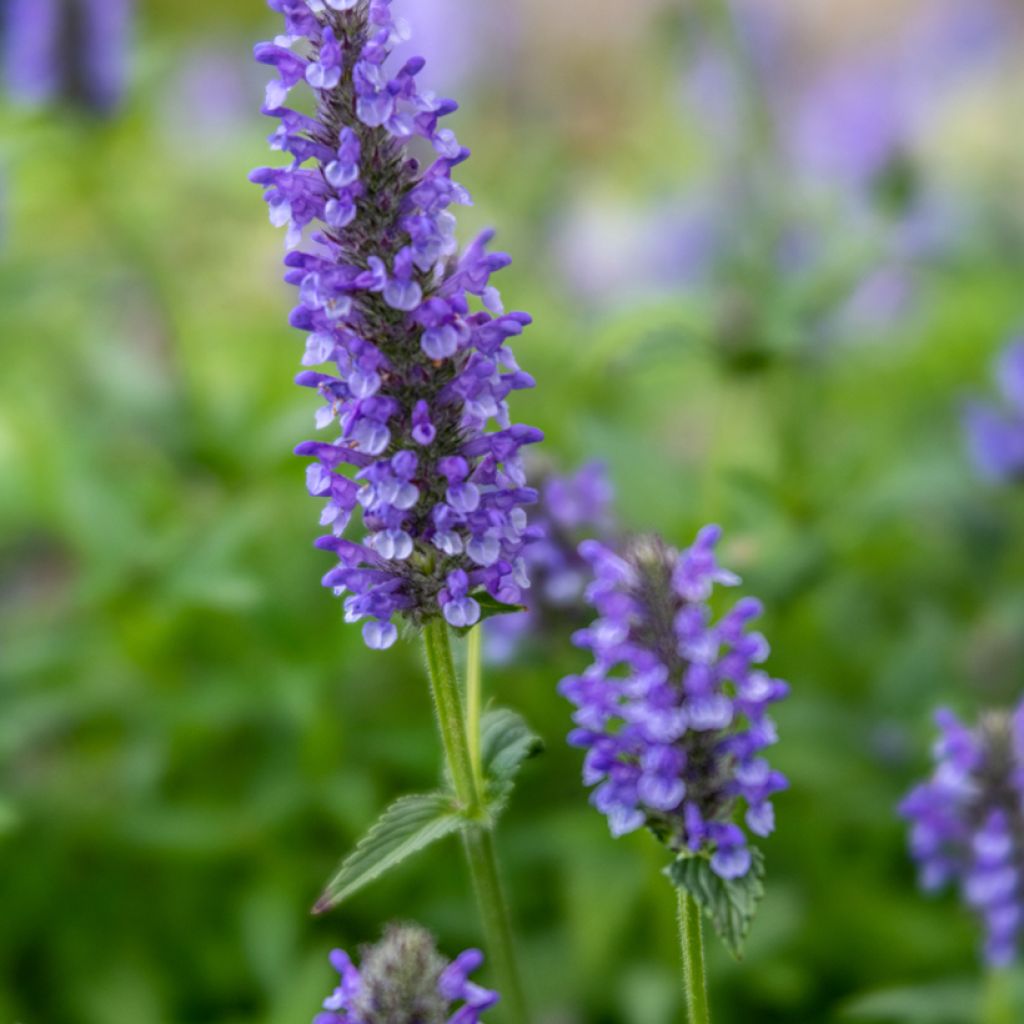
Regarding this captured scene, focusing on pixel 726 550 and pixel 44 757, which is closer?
pixel 726 550

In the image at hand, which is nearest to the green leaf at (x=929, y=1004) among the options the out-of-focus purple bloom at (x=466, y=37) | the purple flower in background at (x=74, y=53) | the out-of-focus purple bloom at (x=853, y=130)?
the purple flower in background at (x=74, y=53)

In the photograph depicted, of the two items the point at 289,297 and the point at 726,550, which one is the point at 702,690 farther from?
the point at 289,297

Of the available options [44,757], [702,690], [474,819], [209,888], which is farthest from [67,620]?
[702,690]

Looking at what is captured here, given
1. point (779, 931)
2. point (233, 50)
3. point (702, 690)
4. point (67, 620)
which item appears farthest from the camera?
point (233, 50)

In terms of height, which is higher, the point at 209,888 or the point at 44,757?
the point at 44,757

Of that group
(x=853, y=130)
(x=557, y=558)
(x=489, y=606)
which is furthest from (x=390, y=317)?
(x=853, y=130)

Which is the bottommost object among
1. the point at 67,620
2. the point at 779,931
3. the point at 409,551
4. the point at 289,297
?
the point at 779,931
